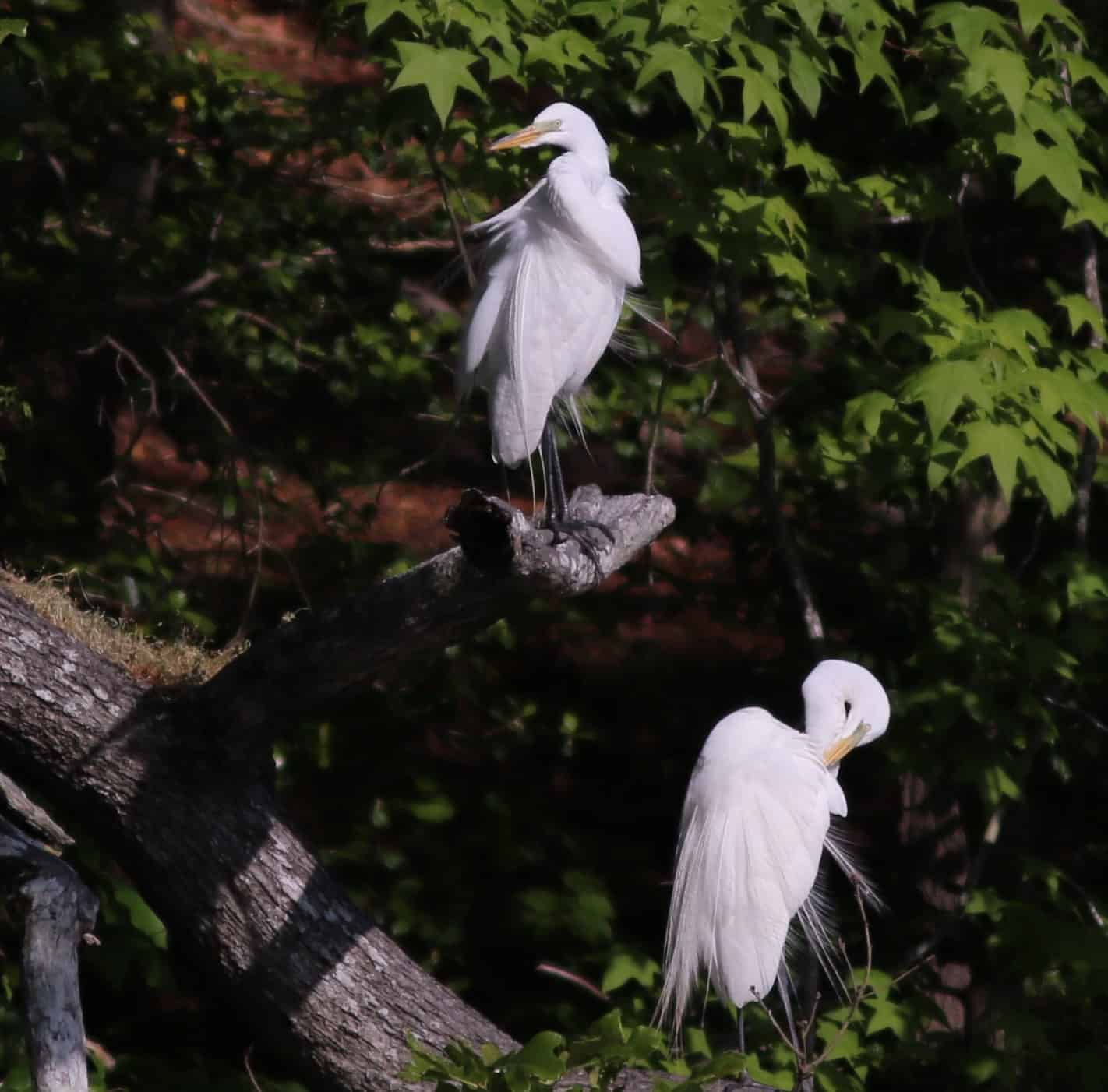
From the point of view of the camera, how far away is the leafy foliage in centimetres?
287

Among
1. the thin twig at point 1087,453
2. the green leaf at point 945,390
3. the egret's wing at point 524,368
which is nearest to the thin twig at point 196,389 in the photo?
the egret's wing at point 524,368

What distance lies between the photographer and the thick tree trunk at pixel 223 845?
2752 millimetres

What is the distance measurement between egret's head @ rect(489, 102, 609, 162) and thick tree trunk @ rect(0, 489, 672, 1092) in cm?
77

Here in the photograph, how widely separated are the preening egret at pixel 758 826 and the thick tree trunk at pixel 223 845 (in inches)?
17.6

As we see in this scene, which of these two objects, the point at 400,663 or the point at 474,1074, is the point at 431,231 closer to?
the point at 400,663

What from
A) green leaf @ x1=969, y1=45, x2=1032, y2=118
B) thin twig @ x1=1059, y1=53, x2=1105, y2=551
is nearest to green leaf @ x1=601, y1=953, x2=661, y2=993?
thin twig @ x1=1059, y1=53, x2=1105, y2=551

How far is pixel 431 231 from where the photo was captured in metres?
4.52

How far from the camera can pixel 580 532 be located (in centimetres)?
277

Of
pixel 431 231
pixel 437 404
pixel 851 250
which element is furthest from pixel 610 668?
pixel 851 250

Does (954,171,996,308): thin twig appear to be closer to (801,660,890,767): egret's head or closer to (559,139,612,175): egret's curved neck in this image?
(559,139,612,175): egret's curved neck

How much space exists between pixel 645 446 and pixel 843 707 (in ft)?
5.44

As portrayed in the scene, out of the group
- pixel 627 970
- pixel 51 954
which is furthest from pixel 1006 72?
pixel 51 954

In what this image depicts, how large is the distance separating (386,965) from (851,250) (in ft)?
6.27

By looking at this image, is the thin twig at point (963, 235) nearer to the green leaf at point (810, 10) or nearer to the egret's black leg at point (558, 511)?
the green leaf at point (810, 10)
